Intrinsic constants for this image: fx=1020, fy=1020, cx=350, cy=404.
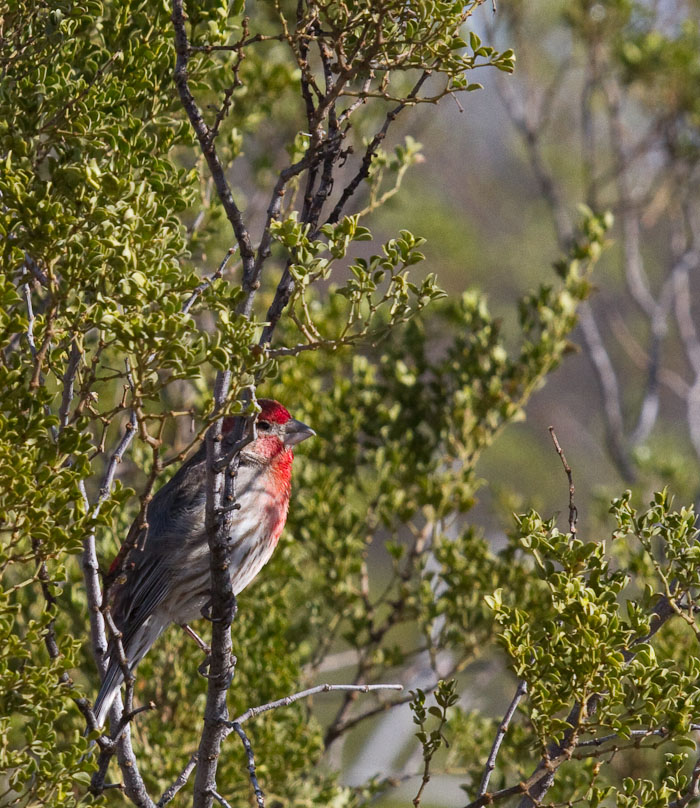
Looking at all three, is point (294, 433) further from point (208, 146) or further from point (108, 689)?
point (208, 146)

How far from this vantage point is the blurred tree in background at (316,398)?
267 cm

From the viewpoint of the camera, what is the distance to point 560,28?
384 inches

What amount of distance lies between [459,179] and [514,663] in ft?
60.6

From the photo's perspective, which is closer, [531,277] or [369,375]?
[369,375]

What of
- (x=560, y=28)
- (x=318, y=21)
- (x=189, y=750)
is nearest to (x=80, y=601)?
(x=189, y=750)

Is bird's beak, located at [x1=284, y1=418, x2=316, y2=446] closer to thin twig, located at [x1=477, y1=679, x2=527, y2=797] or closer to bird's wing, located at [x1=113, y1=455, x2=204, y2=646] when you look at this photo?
bird's wing, located at [x1=113, y1=455, x2=204, y2=646]

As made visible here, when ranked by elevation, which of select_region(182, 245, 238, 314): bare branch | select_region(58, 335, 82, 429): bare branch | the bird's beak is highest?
the bird's beak

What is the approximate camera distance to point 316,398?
5742 millimetres

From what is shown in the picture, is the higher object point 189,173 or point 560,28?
point 560,28

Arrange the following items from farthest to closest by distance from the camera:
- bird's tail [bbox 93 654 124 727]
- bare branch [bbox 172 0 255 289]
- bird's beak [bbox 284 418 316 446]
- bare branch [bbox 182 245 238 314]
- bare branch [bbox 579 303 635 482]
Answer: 1. bare branch [bbox 579 303 635 482]
2. bird's beak [bbox 284 418 316 446]
3. bird's tail [bbox 93 654 124 727]
4. bare branch [bbox 182 245 238 314]
5. bare branch [bbox 172 0 255 289]

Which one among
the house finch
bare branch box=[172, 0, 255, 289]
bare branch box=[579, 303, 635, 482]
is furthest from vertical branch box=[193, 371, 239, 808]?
bare branch box=[579, 303, 635, 482]

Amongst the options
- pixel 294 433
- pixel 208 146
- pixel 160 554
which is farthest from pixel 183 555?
pixel 208 146

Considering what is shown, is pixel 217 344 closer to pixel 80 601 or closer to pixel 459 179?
pixel 80 601

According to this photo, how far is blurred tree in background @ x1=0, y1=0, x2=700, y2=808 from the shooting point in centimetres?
267
